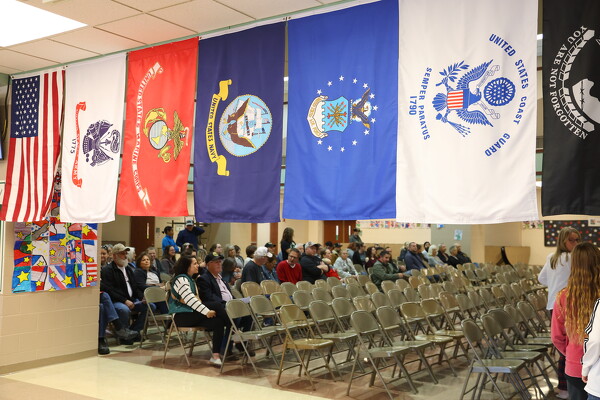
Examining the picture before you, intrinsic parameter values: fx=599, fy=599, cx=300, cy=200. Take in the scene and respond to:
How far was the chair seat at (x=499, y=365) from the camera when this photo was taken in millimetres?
5387

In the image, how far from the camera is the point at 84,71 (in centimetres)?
686

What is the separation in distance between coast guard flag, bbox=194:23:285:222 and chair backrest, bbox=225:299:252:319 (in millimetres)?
1707

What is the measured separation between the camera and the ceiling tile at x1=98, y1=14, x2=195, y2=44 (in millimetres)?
5680

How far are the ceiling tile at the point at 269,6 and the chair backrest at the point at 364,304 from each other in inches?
153

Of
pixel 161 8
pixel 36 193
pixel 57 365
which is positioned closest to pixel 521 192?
pixel 161 8

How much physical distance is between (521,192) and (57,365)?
6.20m

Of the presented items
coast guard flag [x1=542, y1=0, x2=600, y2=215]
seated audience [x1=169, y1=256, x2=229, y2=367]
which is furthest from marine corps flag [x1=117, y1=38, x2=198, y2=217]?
coast guard flag [x1=542, y1=0, x2=600, y2=215]

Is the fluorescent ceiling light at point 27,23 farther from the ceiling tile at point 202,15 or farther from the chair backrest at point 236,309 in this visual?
the chair backrest at point 236,309

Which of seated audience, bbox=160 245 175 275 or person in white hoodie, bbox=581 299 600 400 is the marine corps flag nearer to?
person in white hoodie, bbox=581 299 600 400

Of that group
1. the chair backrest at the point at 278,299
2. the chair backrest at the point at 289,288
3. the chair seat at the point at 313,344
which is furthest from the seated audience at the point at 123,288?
the chair seat at the point at 313,344

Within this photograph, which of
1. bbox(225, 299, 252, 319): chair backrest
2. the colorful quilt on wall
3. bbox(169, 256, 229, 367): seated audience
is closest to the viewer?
bbox(225, 299, 252, 319): chair backrest

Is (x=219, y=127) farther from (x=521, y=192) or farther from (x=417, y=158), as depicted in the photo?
(x=521, y=192)

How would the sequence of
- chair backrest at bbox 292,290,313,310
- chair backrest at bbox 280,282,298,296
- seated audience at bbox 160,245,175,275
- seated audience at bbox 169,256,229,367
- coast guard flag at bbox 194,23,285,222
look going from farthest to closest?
seated audience at bbox 160,245,175,275, chair backrest at bbox 280,282,298,296, chair backrest at bbox 292,290,313,310, seated audience at bbox 169,256,229,367, coast guard flag at bbox 194,23,285,222

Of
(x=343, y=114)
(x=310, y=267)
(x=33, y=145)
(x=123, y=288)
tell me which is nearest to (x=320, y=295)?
(x=310, y=267)
